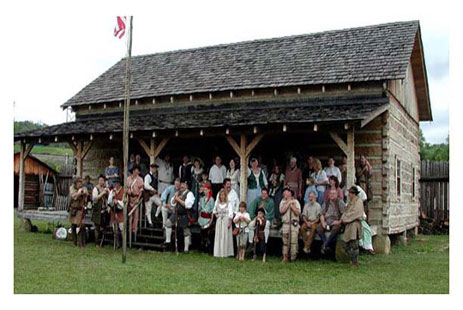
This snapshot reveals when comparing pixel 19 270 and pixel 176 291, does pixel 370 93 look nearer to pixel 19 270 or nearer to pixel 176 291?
pixel 176 291

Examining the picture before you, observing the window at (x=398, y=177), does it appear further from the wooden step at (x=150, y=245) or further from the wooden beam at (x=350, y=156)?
the wooden step at (x=150, y=245)

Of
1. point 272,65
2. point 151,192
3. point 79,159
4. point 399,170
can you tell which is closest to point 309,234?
point 151,192

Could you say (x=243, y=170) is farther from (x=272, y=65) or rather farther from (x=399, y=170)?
(x=399, y=170)

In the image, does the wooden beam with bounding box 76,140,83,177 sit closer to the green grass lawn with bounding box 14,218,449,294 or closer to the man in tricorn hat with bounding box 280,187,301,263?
the green grass lawn with bounding box 14,218,449,294

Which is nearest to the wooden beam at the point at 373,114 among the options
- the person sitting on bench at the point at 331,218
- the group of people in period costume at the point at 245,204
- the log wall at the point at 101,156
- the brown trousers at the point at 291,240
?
the group of people in period costume at the point at 245,204

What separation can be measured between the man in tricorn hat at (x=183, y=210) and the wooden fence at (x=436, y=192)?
12.6m

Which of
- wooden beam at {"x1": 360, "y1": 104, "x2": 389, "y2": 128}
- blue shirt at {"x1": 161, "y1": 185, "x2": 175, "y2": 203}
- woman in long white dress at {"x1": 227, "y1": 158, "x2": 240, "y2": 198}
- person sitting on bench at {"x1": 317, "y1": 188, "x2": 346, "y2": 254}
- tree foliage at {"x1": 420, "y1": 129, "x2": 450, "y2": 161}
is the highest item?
tree foliage at {"x1": 420, "y1": 129, "x2": 450, "y2": 161}

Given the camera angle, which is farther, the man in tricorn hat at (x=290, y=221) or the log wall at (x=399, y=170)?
the log wall at (x=399, y=170)

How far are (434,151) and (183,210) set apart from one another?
31.2m

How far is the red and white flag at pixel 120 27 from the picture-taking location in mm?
11836

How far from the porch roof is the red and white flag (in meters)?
3.15

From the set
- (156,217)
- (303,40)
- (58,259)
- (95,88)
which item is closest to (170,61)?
(95,88)

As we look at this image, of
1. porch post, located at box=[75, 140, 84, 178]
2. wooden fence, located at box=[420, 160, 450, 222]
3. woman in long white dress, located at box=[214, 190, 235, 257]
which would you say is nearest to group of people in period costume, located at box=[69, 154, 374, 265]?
woman in long white dress, located at box=[214, 190, 235, 257]

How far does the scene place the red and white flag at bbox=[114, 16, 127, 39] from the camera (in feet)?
38.8
